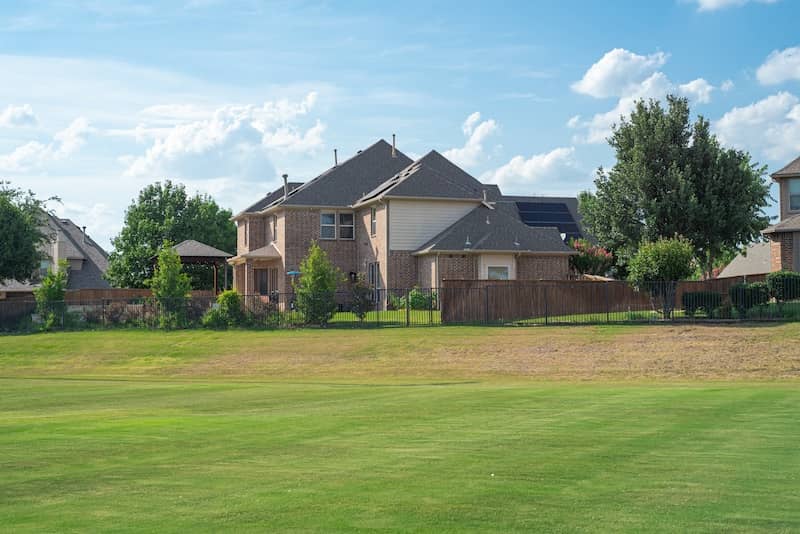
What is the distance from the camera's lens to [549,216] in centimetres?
8194

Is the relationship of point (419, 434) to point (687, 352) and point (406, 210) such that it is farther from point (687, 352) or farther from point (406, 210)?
point (406, 210)

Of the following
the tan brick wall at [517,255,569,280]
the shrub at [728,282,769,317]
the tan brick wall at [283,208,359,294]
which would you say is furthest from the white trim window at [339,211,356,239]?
the shrub at [728,282,769,317]

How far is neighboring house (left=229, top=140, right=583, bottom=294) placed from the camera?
4803 centimetres

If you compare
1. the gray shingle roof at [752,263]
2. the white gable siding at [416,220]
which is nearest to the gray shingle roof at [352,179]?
the white gable siding at [416,220]

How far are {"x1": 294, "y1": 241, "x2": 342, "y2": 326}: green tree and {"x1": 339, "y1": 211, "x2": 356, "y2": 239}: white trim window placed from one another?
1282 cm

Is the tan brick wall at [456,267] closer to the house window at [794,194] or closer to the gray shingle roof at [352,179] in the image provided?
the gray shingle roof at [352,179]

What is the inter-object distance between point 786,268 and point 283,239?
85.4 ft

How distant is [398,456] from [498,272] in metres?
37.1

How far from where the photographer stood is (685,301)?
36.6 meters

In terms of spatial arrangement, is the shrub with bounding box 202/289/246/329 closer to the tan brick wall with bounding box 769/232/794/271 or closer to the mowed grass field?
the mowed grass field

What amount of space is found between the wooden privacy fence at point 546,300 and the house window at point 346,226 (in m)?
15.6

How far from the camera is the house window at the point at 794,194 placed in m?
46.4

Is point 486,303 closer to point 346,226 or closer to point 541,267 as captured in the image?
point 541,267

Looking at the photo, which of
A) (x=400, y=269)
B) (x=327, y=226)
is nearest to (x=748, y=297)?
(x=400, y=269)
